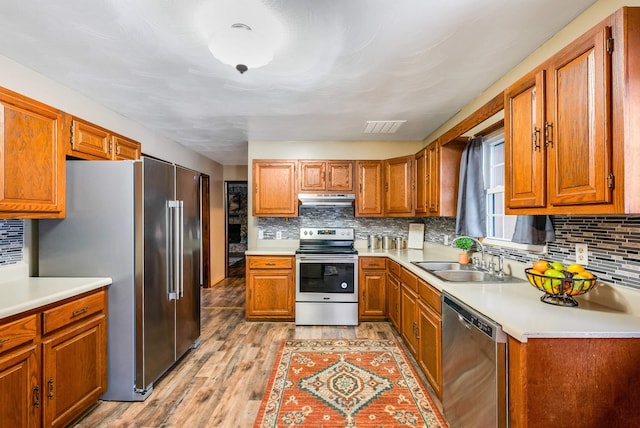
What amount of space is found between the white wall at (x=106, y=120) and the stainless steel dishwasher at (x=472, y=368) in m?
2.94

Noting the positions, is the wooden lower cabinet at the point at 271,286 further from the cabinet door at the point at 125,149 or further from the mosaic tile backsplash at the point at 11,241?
the mosaic tile backsplash at the point at 11,241

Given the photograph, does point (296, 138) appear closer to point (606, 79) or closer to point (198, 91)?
point (198, 91)

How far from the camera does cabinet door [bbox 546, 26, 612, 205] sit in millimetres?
1113

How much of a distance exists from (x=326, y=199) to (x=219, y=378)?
2.24m

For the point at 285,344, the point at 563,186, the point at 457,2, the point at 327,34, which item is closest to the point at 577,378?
the point at 563,186

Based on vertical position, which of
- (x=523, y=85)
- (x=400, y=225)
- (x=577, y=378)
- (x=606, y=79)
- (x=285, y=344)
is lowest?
(x=285, y=344)

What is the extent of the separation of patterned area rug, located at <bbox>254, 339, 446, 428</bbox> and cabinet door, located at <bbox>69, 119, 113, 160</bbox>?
229 cm

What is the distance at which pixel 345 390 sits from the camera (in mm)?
2238

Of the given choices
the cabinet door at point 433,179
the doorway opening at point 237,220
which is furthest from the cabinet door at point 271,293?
the doorway opening at point 237,220

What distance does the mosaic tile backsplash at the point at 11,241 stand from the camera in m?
1.98

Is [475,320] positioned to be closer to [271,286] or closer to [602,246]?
[602,246]

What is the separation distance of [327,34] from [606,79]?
127cm

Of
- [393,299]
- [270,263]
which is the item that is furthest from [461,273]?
[270,263]

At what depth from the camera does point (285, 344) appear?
3.02 metres
